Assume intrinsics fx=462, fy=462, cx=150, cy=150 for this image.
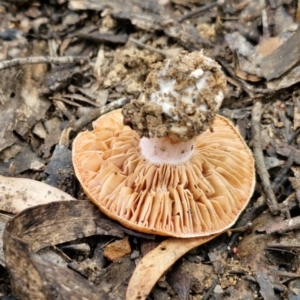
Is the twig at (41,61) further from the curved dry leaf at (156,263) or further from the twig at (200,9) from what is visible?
the curved dry leaf at (156,263)

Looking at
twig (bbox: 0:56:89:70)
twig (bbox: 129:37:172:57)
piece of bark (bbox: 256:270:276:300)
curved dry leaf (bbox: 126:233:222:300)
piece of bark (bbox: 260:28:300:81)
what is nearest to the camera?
curved dry leaf (bbox: 126:233:222:300)

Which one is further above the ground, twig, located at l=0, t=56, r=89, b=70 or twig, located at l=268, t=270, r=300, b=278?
twig, located at l=0, t=56, r=89, b=70

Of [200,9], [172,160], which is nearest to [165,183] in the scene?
[172,160]

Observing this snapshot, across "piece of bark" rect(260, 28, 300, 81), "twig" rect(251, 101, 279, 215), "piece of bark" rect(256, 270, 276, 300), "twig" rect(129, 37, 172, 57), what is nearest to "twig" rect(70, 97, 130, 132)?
"twig" rect(129, 37, 172, 57)

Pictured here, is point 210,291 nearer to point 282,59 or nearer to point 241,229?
point 241,229

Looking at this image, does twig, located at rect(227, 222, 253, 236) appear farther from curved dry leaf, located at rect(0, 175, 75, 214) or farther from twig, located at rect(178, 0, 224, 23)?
twig, located at rect(178, 0, 224, 23)

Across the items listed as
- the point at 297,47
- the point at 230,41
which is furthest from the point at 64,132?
the point at 297,47

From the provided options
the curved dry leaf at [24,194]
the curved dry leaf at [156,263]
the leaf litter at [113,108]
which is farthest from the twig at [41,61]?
the curved dry leaf at [156,263]
